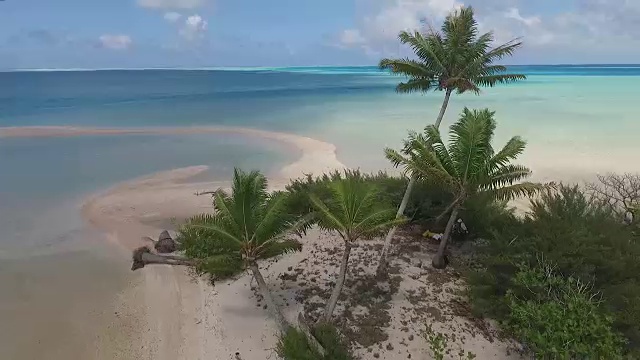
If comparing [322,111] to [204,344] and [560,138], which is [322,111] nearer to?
[560,138]

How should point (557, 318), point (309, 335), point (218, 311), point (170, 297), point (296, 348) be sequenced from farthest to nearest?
point (170, 297)
point (218, 311)
point (309, 335)
point (296, 348)
point (557, 318)

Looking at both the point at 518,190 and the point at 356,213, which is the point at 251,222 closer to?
the point at 356,213

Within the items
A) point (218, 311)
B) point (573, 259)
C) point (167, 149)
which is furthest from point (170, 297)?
point (167, 149)

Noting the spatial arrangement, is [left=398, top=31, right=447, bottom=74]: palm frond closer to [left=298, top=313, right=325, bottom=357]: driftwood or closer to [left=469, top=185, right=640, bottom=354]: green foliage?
[left=469, top=185, right=640, bottom=354]: green foliage

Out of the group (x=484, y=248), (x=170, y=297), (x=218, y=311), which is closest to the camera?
(x=218, y=311)

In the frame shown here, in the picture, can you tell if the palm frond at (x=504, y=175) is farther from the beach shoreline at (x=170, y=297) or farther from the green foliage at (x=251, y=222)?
the beach shoreline at (x=170, y=297)

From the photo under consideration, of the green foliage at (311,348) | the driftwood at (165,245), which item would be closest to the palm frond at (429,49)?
the green foliage at (311,348)

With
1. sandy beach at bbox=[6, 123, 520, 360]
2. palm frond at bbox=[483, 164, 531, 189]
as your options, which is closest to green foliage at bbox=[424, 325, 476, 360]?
sandy beach at bbox=[6, 123, 520, 360]
